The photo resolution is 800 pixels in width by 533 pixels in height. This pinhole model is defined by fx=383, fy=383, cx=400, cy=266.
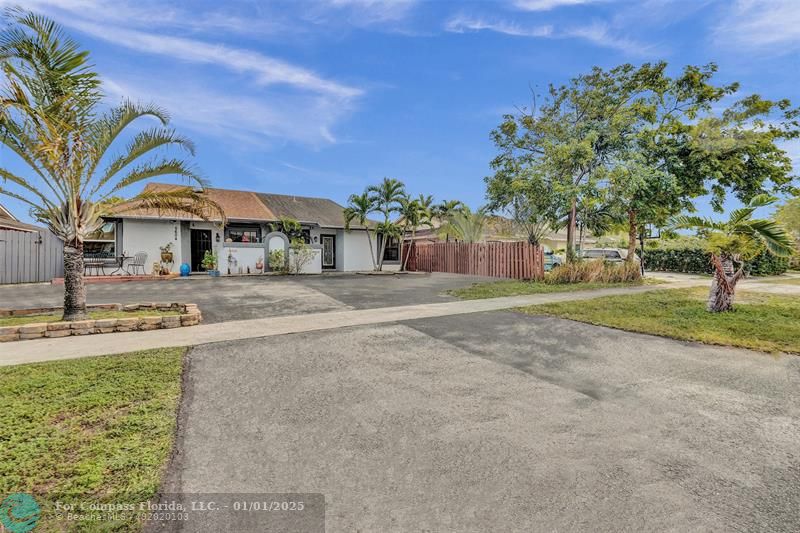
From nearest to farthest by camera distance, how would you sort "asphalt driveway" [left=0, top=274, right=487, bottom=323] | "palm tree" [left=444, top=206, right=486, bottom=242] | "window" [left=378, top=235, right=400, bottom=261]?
"asphalt driveway" [left=0, top=274, right=487, bottom=323] < "window" [left=378, top=235, right=400, bottom=261] < "palm tree" [left=444, top=206, right=486, bottom=242]

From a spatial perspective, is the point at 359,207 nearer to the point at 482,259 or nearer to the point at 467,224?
the point at 482,259

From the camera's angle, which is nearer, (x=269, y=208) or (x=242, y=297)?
(x=242, y=297)

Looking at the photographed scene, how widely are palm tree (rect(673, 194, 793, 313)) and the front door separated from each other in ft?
59.7

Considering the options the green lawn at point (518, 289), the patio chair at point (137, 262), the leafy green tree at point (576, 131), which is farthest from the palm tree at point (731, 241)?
the patio chair at point (137, 262)

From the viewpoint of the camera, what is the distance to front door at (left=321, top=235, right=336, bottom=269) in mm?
23453

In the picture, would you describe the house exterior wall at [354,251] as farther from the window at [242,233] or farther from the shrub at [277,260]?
the window at [242,233]

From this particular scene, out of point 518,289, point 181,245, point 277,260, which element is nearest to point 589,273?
point 518,289

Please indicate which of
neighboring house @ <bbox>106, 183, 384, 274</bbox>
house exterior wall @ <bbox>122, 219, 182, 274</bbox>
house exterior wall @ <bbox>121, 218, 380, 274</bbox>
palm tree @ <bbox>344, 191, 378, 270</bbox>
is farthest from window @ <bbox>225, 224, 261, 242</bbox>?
palm tree @ <bbox>344, 191, 378, 270</bbox>

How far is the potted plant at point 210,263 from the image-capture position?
59.3 feet

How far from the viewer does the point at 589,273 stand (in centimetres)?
1527

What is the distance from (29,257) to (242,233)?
8.25 meters

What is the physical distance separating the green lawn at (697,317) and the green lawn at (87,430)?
23.7 ft

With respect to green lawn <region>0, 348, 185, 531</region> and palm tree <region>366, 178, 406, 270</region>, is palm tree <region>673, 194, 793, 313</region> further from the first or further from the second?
palm tree <region>366, 178, 406, 270</region>

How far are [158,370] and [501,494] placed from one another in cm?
405
